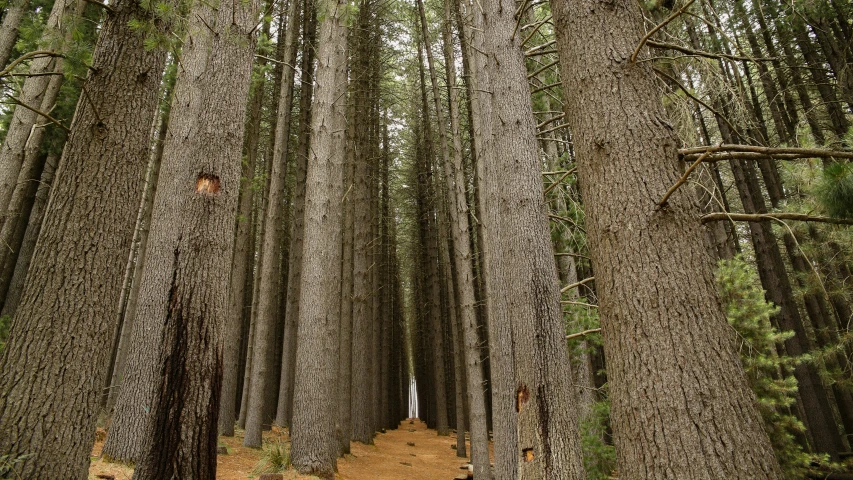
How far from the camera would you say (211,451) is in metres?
3.36

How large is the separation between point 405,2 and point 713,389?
48.7 feet

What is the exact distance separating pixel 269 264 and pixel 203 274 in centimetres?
734

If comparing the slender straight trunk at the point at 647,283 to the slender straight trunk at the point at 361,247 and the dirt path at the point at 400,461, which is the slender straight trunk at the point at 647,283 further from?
the slender straight trunk at the point at 361,247

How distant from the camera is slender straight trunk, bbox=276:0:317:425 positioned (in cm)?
1196

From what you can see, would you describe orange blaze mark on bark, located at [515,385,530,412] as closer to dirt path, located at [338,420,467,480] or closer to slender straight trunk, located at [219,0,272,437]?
dirt path, located at [338,420,467,480]

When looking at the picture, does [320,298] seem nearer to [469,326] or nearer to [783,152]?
[469,326]

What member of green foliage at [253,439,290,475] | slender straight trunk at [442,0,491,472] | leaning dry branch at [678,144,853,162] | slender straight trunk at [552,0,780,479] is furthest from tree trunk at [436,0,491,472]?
leaning dry branch at [678,144,853,162]

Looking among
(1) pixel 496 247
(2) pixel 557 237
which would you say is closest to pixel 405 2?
(2) pixel 557 237

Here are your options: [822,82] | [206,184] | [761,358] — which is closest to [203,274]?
[206,184]

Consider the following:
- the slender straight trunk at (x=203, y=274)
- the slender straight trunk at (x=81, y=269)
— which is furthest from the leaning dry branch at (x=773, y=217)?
the slender straight trunk at (x=81, y=269)

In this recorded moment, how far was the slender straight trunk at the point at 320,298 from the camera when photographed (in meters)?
7.26

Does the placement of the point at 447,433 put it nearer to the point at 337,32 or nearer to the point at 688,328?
the point at 337,32

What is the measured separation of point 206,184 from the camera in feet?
12.2

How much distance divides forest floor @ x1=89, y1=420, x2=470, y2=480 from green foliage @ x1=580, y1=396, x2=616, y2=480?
409 cm
